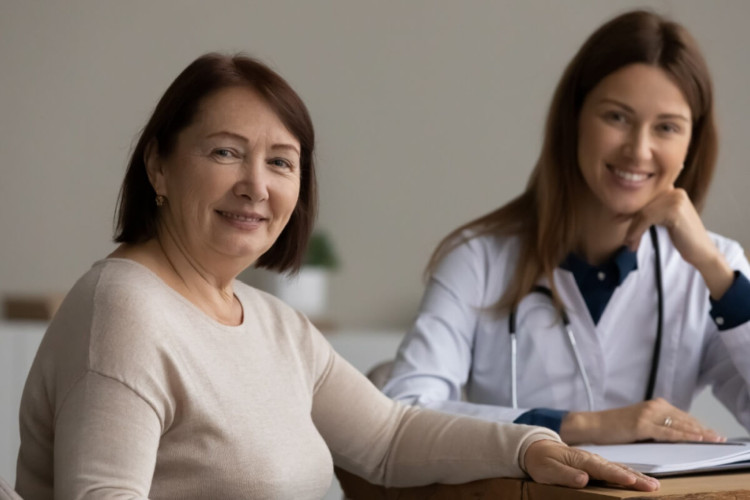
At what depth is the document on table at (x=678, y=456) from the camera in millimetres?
1322

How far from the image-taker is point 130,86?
340cm

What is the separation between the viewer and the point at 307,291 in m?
3.38

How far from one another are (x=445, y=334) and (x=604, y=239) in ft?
1.20

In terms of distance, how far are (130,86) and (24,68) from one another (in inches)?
12.9

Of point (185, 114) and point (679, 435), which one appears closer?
point (185, 114)

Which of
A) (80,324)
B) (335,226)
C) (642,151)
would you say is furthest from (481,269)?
(335,226)

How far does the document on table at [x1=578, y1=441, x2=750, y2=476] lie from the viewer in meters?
1.32

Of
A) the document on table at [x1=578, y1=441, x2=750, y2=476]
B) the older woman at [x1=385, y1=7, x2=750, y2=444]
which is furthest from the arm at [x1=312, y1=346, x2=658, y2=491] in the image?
the older woman at [x1=385, y1=7, x2=750, y2=444]

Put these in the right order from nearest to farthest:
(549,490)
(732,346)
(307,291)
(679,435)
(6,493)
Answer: (6,493)
(549,490)
(679,435)
(732,346)
(307,291)

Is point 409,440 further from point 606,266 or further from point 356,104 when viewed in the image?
point 356,104

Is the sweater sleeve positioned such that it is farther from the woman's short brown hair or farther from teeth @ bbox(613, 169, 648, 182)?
teeth @ bbox(613, 169, 648, 182)

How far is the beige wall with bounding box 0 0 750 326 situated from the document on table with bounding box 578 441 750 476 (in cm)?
212

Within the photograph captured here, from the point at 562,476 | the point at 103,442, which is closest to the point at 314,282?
the point at 562,476

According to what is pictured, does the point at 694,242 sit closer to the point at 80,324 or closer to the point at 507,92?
the point at 80,324
